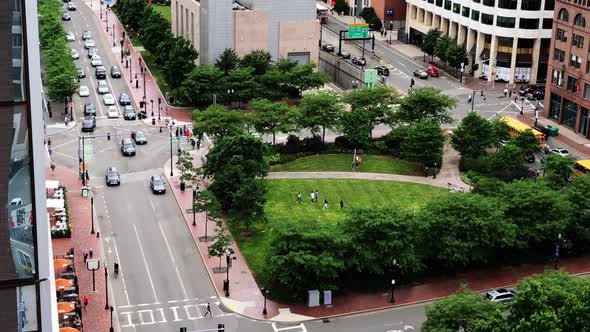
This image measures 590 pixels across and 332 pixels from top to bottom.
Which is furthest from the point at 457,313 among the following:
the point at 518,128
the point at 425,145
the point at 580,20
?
the point at 580,20

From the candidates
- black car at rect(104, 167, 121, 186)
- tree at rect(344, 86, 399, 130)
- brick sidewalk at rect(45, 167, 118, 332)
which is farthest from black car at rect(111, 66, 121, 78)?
black car at rect(104, 167, 121, 186)

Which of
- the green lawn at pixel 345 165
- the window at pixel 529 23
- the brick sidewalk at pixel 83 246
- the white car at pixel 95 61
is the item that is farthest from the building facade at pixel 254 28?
the brick sidewalk at pixel 83 246

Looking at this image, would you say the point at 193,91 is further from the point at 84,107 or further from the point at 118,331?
the point at 118,331

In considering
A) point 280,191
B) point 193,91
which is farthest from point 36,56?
point 193,91

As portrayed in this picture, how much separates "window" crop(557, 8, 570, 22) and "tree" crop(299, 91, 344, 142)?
35792mm

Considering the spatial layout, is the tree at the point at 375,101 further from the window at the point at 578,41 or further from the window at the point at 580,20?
the window at the point at 580,20

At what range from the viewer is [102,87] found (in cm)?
13300

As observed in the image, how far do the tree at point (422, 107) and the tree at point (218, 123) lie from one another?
20.7m

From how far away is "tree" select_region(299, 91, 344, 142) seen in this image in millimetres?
106250

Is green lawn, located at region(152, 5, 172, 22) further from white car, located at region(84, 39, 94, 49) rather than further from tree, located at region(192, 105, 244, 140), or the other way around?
tree, located at region(192, 105, 244, 140)

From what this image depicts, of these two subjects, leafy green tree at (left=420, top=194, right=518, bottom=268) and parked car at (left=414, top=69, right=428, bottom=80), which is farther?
parked car at (left=414, top=69, right=428, bottom=80)

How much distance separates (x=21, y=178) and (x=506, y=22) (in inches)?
5314

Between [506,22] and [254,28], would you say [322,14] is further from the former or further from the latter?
[506,22]

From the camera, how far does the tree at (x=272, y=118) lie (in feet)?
344
